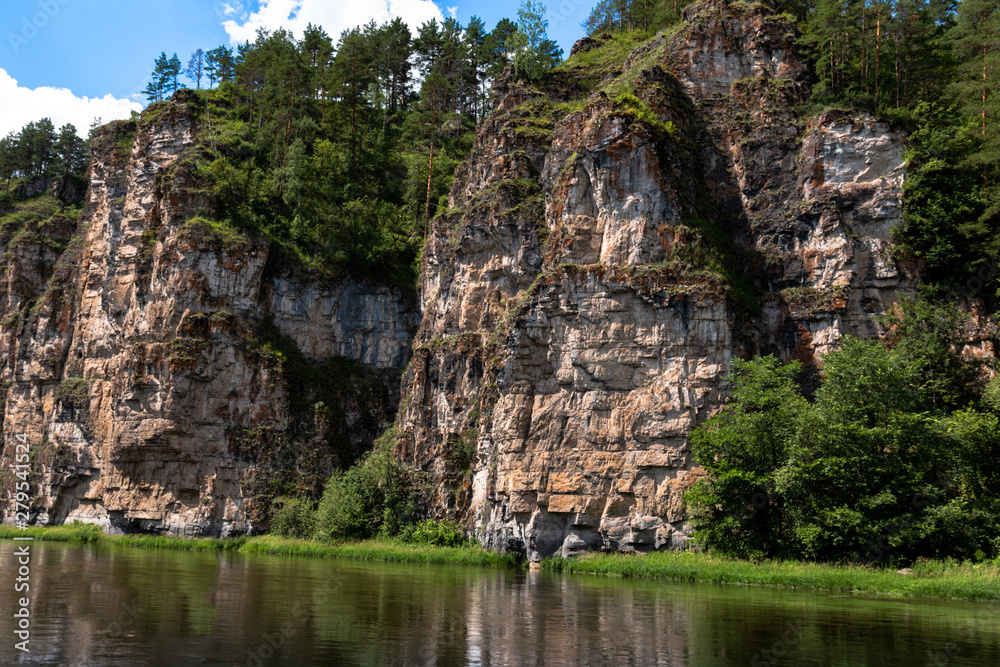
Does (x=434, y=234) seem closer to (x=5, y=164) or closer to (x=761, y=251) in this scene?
(x=761, y=251)

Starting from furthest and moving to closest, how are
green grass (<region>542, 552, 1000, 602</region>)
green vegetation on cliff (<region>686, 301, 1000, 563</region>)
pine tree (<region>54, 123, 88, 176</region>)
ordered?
pine tree (<region>54, 123, 88, 176</region>) → green vegetation on cliff (<region>686, 301, 1000, 563</region>) → green grass (<region>542, 552, 1000, 602</region>)

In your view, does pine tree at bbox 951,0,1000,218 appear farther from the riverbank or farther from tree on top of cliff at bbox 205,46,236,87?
tree on top of cliff at bbox 205,46,236,87

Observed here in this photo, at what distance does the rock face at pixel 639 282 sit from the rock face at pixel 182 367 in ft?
35.0

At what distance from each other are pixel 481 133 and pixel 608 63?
1528cm

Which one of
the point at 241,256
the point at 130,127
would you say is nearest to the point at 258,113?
the point at 130,127

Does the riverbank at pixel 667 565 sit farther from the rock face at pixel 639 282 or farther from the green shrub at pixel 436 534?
the rock face at pixel 639 282

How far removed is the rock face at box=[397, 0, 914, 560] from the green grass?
404cm

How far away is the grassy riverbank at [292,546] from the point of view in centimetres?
4769

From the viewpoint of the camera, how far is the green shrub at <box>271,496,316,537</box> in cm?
5598

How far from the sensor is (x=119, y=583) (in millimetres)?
29859

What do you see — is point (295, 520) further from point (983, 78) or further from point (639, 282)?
point (983, 78)

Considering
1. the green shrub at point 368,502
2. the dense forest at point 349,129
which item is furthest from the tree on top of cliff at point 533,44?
the green shrub at point 368,502

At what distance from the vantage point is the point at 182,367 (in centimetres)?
6253

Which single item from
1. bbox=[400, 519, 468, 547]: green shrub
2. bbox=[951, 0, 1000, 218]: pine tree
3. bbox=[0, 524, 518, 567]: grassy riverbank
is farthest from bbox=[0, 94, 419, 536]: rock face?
bbox=[951, 0, 1000, 218]: pine tree
